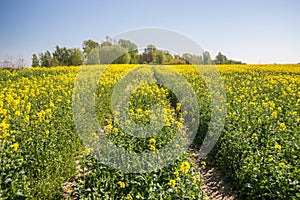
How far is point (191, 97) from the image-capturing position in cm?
1177

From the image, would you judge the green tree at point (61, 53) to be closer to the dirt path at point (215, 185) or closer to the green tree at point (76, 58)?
the green tree at point (76, 58)

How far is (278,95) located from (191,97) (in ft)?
10.8

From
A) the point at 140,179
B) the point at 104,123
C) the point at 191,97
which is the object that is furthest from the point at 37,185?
the point at 191,97

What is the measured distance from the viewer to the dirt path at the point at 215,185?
573cm

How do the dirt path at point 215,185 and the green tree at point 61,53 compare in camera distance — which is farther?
the green tree at point 61,53

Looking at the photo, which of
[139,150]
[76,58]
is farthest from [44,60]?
[139,150]

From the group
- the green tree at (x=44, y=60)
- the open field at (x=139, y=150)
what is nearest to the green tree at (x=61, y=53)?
the green tree at (x=44, y=60)

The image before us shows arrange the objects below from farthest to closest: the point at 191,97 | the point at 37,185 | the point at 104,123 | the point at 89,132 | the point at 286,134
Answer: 1. the point at 191,97
2. the point at 104,123
3. the point at 89,132
4. the point at 286,134
5. the point at 37,185

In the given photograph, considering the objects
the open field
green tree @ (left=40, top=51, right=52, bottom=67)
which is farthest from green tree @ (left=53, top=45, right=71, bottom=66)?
the open field

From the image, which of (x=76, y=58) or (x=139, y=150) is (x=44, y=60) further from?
(x=139, y=150)

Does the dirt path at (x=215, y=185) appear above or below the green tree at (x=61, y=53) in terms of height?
below

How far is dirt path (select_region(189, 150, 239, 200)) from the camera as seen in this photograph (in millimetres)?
5727

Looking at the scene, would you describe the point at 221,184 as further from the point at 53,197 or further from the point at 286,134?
the point at 53,197

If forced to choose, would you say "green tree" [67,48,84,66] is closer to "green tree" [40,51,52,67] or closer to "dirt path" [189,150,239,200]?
"green tree" [40,51,52,67]
